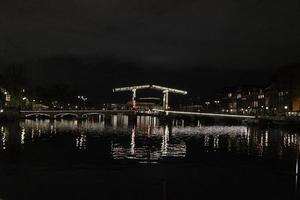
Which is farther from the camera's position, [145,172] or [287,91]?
[287,91]

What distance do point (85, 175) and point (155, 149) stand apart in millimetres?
20052

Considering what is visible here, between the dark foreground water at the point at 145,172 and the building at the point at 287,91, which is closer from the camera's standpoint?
the dark foreground water at the point at 145,172

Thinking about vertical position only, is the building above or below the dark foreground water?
above

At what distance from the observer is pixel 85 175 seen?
1255 inches

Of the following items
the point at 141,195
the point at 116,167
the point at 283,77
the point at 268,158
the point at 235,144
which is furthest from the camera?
the point at 283,77

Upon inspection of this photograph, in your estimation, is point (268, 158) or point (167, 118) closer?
point (268, 158)

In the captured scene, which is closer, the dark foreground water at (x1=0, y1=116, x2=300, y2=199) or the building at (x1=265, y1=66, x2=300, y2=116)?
the dark foreground water at (x1=0, y1=116, x2=300, y2=199)

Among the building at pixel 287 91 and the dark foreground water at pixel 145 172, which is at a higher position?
the building at pixel 287 91

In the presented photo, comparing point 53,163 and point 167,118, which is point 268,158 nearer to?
point 53,163

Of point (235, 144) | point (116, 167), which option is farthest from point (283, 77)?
point (116, 167)

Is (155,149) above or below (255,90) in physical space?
below

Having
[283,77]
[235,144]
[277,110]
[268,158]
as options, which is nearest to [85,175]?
[268,158]

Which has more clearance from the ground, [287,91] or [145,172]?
[287,91]

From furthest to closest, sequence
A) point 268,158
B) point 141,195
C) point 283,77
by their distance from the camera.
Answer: point 283,77 → point 268,158 → point 141,195
